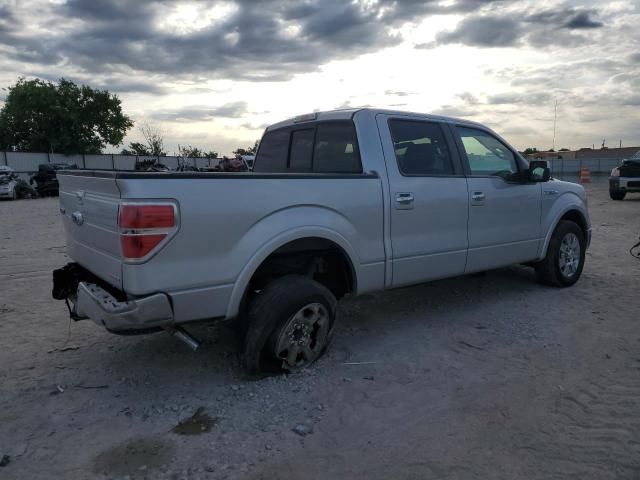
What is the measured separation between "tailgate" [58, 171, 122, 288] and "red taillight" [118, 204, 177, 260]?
11cm

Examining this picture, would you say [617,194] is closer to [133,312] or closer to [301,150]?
[301,150]

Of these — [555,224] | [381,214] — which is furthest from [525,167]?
[381,214]

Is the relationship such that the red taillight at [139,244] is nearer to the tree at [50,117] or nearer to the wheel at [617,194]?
the wheel at [617,194]

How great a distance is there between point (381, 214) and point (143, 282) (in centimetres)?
194

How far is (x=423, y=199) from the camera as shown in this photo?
4496mm

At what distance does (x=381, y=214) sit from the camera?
165 inches

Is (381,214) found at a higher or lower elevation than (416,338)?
higher

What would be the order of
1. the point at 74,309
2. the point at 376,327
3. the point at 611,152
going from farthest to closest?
1. the point at 611,152
2. the point at 376,327
3. the point at 74,309

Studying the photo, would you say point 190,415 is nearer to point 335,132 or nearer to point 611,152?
point 335,132

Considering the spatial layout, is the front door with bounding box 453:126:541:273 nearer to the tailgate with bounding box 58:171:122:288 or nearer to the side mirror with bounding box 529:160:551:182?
the side mirror with bounding box 529:160:551:182

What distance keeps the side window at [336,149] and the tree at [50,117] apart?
46.6m

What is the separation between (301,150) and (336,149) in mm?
481

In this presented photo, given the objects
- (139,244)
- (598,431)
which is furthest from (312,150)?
(598,431)

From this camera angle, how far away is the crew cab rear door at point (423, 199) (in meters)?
4.36
